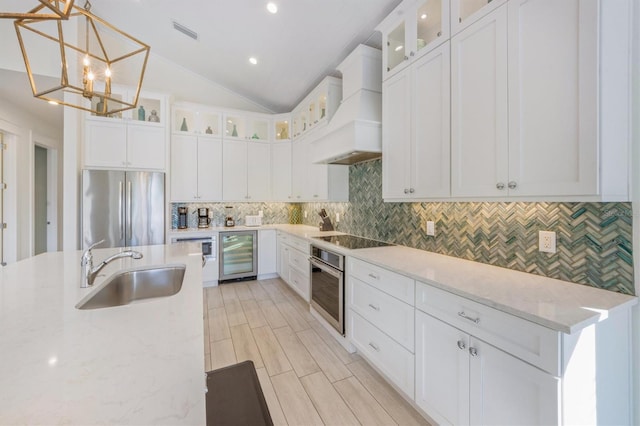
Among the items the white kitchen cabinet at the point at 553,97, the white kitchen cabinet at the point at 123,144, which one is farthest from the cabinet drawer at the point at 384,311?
the white kitchen cabinet at the point at 123,144

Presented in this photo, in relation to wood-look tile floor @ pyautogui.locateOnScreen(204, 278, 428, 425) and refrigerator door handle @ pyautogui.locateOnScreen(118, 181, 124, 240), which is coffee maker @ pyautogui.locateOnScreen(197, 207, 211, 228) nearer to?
refrigerator door handle @ pyautogui.locateOnScreen(118, 181, 124, 240)

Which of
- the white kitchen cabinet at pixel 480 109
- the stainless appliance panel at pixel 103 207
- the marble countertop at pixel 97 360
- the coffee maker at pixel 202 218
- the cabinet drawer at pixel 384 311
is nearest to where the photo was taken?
the marble countertop at pixel 97 360

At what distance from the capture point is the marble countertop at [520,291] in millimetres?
1055

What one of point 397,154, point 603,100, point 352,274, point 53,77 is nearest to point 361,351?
point 352,274

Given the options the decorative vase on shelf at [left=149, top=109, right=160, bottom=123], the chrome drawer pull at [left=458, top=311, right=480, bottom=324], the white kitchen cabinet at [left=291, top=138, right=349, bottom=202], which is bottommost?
the chrome drawer pull at [left=458, top=311, right=480, bottom=324]

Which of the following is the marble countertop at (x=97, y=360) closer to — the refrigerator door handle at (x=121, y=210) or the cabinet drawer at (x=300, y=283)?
the cabinet drawer at (x=300, y=283)

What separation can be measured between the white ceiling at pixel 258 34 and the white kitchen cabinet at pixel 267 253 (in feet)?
7.75

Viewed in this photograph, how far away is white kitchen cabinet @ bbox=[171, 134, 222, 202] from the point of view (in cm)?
425

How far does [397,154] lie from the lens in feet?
7.48

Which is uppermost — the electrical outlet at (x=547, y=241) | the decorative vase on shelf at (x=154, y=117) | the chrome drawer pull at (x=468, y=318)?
the decorative vase on shelf at (x=154, y=117)

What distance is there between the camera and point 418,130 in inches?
81.3

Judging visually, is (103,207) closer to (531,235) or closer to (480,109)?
(480,109)

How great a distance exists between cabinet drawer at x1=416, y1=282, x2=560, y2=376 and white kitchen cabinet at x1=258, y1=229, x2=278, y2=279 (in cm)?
330

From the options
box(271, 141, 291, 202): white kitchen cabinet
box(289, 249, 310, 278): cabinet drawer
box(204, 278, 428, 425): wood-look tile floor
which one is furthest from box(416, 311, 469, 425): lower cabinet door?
box(271, 141, 291, 202): white kitchen cabinet
